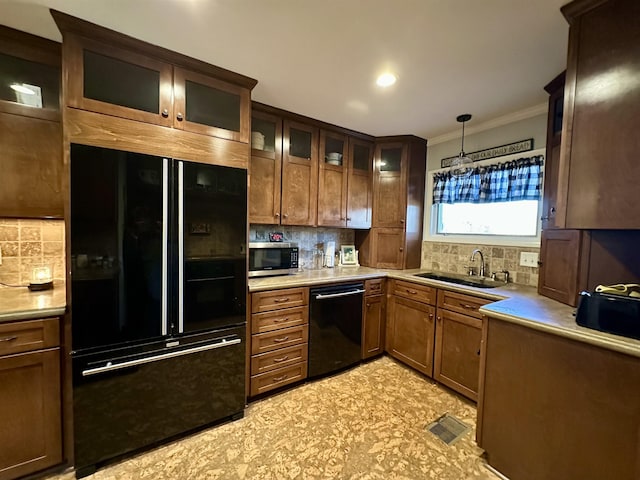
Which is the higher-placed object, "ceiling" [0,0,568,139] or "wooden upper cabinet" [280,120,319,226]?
"ceiling" [0,0,568,139]

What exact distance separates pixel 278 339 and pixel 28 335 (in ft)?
4.92

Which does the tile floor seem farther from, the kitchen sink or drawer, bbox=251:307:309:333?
the kitchen sink

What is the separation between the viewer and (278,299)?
7.47 ft

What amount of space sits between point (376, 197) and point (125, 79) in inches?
99.1

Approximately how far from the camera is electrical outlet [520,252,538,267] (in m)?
2.42

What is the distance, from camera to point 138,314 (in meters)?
1.66

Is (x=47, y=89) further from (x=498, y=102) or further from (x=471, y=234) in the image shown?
(x=471, y=234)

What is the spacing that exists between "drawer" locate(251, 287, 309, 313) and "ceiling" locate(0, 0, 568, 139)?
1.64 meters

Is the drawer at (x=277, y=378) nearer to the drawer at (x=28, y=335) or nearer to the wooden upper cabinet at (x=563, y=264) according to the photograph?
the drawer at (x=28, y=335)

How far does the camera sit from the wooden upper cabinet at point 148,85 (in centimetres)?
150

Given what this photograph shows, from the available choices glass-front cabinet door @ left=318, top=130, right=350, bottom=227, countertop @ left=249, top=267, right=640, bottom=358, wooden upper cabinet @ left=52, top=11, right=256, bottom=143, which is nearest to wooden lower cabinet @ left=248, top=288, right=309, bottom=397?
countertop @ left=249, top=267, right=640, bottom=358

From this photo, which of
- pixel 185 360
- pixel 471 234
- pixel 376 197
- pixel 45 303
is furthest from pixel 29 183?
pixel 471 234

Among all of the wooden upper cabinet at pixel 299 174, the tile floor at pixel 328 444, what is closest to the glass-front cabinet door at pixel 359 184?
the wooden upper cabinet at pixel 299 174

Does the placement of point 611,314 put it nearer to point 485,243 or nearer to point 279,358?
point 485,243
